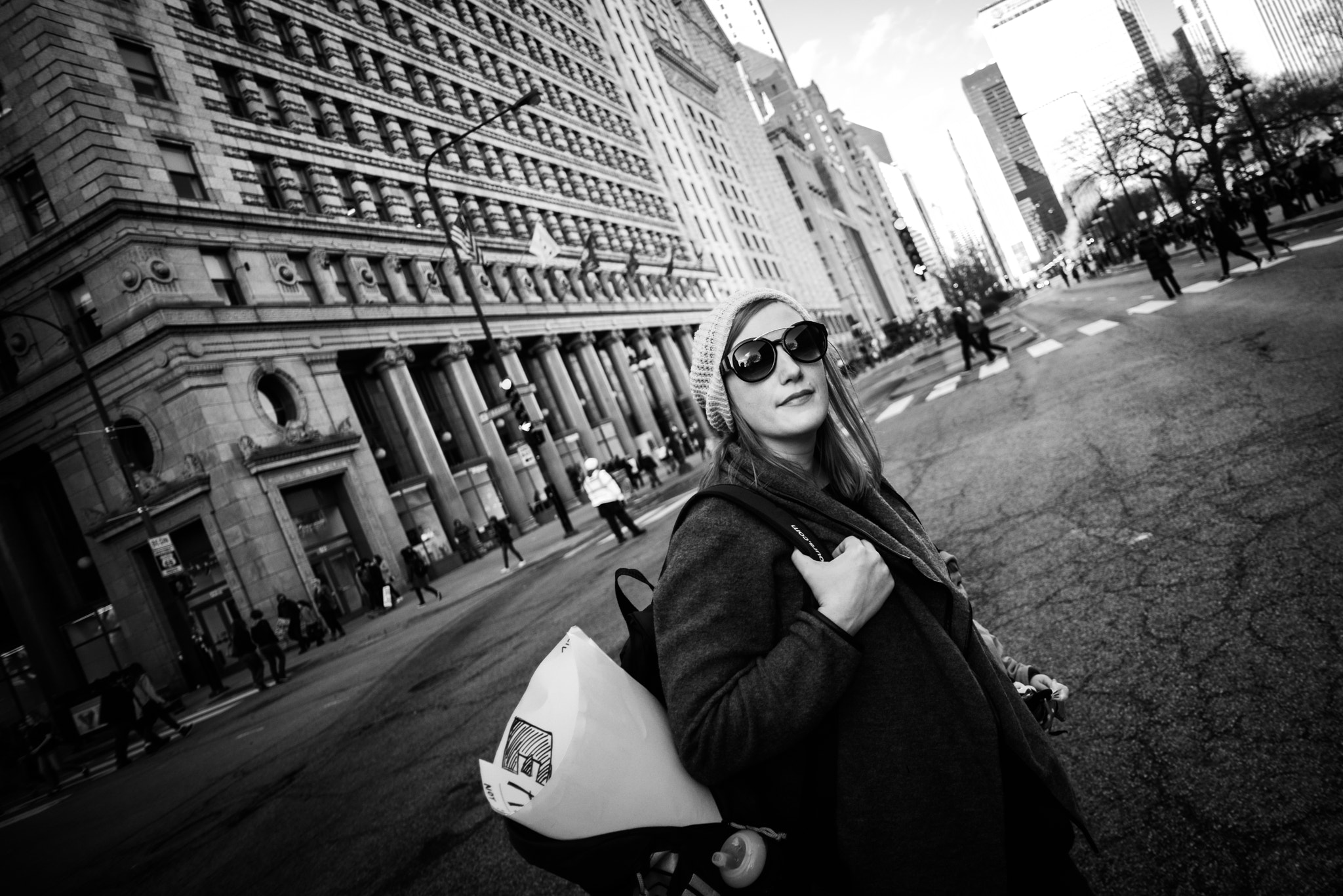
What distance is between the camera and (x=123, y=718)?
544 inches

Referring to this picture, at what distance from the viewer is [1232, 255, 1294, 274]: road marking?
1546cm

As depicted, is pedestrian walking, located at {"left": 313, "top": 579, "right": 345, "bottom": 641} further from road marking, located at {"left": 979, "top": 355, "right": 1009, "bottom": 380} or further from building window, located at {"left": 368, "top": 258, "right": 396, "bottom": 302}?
road marking, located at {"left": 979, "top": 355, "right": 1009, "bottom": 380}

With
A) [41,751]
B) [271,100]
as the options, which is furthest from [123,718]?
[271,100]

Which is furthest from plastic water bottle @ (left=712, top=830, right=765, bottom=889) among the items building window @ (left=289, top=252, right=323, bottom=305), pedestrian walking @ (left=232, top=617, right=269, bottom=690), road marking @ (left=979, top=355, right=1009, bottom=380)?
building window @ (left=289, top=252, right=323, bottom=305)

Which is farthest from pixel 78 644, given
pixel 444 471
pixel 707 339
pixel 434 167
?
pixel 707 339

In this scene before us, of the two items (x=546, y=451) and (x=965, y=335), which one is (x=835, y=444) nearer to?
(x=965, y=335)

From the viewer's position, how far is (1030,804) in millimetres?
1795

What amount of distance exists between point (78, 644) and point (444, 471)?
1470cm

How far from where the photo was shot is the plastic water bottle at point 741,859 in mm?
1592

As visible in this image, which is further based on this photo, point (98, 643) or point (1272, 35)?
point (1272, 35)

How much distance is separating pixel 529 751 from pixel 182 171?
1176 inches

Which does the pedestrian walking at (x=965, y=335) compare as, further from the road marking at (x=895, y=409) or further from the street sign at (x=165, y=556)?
the street sign at (x=165, y=556)

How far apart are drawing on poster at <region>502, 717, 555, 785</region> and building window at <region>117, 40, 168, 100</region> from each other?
30.6 meters

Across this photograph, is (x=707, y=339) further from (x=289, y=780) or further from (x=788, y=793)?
(x=289, y=780)
